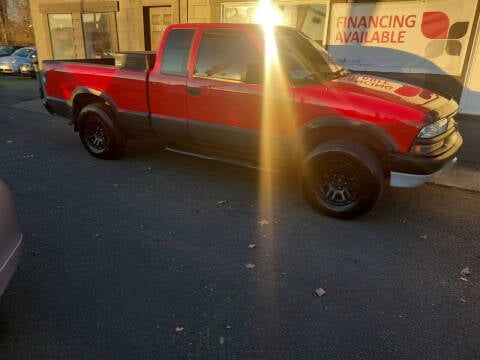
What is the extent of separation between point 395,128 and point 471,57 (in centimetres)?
509

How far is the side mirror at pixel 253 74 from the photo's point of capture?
13.6 feet

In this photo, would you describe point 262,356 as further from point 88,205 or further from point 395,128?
point 88,205

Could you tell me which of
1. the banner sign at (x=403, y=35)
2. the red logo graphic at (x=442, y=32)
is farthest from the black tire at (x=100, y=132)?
the red logo graphic at (x=442, y=32)

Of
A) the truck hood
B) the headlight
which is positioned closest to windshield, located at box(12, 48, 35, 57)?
the truck hood

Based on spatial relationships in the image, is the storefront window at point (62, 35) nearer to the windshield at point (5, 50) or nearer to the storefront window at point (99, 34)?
the storefront window at point (99, 34)

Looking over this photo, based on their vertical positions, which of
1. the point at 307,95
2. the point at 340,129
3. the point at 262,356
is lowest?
the point at 262,356

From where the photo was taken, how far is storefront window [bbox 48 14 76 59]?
521 inches

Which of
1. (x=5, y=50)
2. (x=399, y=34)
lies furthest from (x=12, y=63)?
(x=399, y=34)

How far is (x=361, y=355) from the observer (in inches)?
94.3

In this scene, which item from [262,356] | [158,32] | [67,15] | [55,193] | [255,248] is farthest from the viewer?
[67,15]

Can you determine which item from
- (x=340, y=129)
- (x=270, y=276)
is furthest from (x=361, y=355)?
(x=340, y=129)

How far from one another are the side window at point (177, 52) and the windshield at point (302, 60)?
1.21 meters

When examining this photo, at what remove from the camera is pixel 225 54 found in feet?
15.1

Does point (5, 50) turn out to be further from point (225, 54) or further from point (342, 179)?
point (342, 179)
